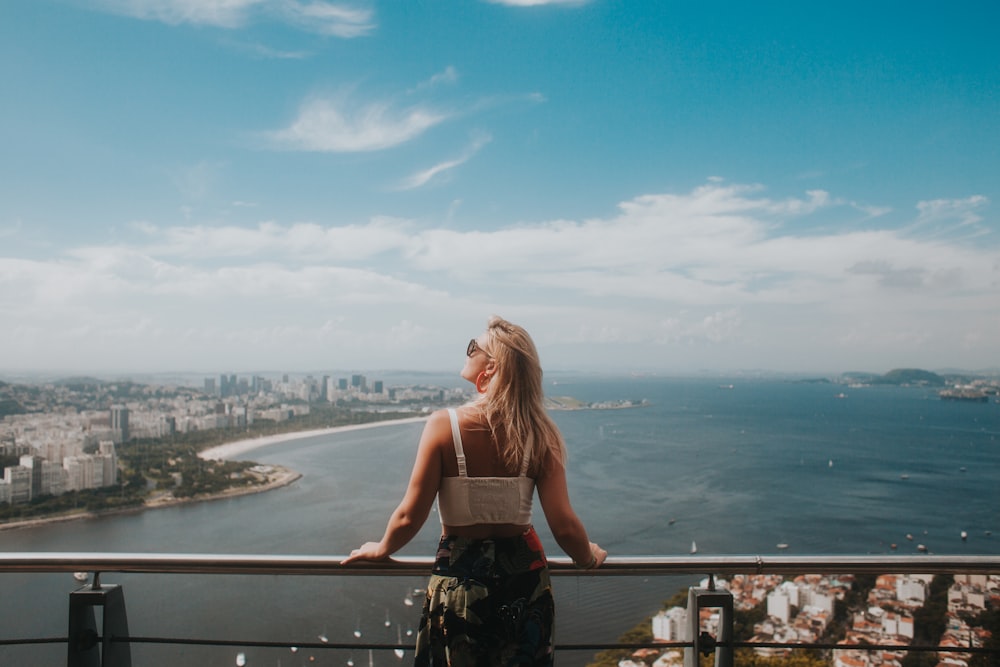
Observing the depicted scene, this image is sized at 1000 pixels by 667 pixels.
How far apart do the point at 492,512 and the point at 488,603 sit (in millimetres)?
176

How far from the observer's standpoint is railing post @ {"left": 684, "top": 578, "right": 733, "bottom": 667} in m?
1.42

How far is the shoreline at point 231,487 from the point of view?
68.9 ft

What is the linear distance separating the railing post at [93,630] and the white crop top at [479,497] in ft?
3.07

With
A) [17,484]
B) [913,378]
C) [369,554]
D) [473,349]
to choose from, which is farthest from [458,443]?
[913,378]

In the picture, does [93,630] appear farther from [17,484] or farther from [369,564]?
[17,484]

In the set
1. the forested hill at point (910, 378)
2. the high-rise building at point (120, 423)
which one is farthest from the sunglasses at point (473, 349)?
the forested hill at point (910, 378)

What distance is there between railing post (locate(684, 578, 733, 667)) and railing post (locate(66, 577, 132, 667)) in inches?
53.7

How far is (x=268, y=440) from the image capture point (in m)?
40.4

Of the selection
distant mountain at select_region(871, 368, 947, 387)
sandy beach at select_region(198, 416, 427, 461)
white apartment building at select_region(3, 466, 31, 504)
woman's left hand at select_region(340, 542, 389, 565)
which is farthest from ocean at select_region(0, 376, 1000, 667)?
distant mountain at select_region(871, 368, 947, 387)

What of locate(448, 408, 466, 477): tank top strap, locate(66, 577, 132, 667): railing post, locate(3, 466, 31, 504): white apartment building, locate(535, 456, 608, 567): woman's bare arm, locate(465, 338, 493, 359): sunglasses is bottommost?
locate(3, 466, 31, 504): white apartment building

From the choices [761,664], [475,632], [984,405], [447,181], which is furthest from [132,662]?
[984,405]

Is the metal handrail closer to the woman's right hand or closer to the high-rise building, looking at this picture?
the woman's right hand

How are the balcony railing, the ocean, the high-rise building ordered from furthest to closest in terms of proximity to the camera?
1. the high-rise building
2. the ocean
3. the balcony railing

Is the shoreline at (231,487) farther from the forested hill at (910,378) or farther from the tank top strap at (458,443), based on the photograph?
the forested hill at (910,378)
